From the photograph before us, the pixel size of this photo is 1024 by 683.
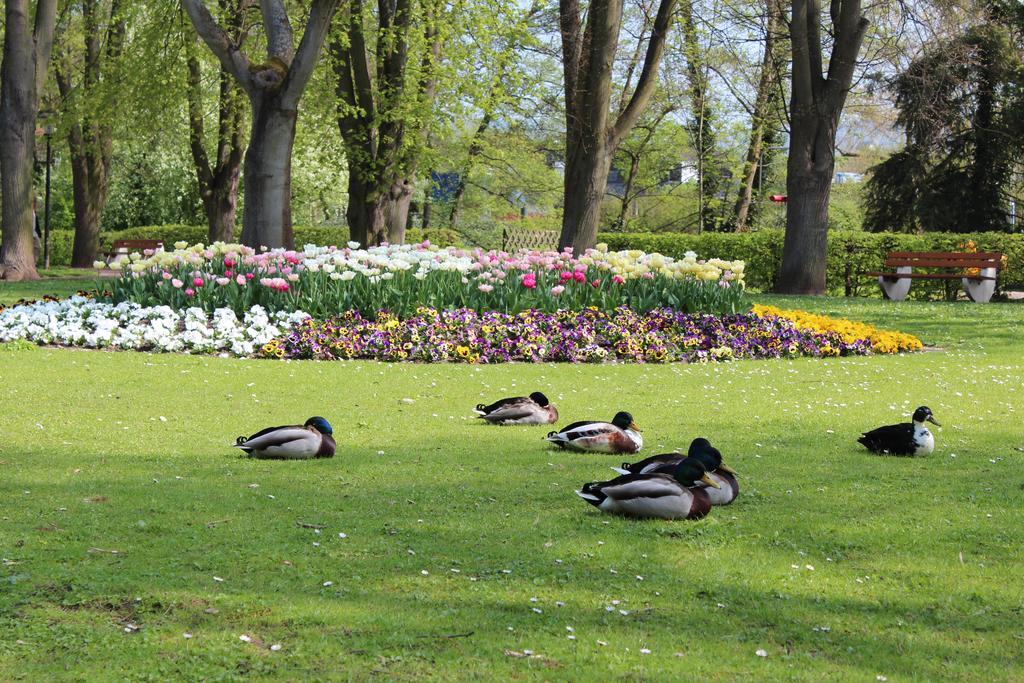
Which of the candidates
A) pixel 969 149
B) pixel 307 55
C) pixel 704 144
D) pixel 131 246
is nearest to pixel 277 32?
pixel 307 55

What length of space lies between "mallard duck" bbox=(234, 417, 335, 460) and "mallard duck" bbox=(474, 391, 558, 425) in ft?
6.07

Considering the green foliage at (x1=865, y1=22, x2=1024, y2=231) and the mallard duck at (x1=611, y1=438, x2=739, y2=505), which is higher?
the green foliage at (x1=865, y1=22, x2=1024, y2=231)

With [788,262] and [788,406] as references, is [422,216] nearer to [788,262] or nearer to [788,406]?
[788,262]

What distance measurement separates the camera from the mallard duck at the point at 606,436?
301 inches

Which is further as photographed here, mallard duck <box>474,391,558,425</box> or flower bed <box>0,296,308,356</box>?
flower bed <box>0,296,308,356</box>

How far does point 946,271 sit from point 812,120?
17.2 feet

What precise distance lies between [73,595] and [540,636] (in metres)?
1.87

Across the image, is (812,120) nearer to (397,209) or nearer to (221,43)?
(397,209)

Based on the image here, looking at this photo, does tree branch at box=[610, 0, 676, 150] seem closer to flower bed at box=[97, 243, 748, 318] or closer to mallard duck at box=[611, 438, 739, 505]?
flower bed at box=[97, 243, 748, 318]

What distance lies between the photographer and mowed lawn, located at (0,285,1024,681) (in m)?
3.94

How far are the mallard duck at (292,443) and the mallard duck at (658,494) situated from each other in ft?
7.58

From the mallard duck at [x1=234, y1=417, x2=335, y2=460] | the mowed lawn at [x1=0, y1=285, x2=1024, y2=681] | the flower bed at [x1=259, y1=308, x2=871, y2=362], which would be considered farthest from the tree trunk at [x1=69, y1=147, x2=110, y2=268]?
the mallard duck at [x1=234, y1=417, x2=335, y2=460]

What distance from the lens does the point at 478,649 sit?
3973 mm

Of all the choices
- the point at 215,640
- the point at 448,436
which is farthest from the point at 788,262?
the point at 215,640
